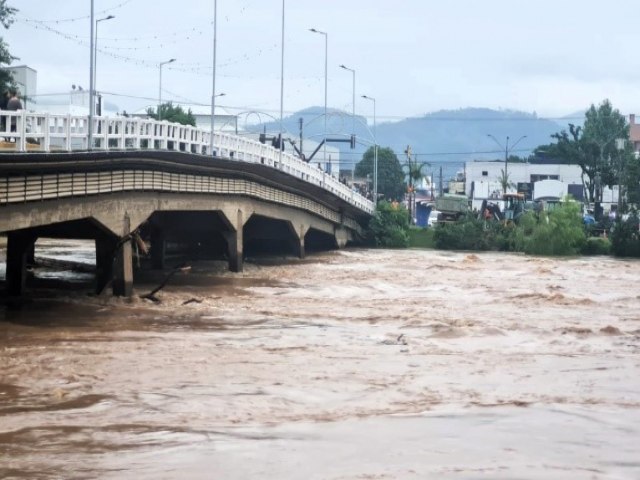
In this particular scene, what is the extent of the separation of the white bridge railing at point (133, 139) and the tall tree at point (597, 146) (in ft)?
180

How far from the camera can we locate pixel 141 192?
131 feet

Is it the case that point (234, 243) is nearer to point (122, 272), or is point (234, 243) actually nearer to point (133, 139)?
point (133, 139)

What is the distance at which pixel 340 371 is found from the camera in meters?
22.9

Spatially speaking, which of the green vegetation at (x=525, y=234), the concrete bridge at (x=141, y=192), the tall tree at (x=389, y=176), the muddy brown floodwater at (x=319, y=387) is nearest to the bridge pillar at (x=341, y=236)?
the concrete bridge at (x=141, y=192)

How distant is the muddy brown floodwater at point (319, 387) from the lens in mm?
15172

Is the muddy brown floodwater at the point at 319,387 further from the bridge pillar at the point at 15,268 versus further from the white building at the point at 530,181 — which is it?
the white building at the point at 530,181

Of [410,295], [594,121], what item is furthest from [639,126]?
[410,295]

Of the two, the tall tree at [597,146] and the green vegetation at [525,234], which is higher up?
the tall tree at [597,146]

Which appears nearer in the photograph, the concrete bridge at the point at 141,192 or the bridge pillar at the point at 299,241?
the concrete bridge at the point at 141,192

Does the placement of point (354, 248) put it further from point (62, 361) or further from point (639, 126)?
point (639, 126)

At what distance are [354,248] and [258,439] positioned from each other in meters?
61.0

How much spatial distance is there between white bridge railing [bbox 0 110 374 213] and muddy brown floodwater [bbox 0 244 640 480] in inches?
192

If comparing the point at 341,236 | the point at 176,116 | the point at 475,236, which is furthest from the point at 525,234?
the point at 176,116

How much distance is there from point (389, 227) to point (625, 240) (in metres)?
15.4
